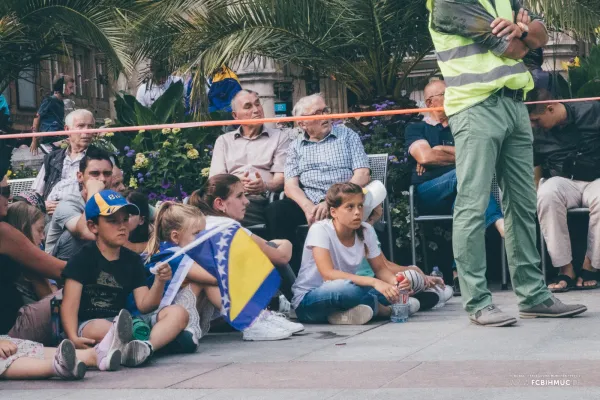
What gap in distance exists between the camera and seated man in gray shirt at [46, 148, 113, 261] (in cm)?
790

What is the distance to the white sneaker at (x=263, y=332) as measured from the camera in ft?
22.7

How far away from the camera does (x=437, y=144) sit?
9.38 m

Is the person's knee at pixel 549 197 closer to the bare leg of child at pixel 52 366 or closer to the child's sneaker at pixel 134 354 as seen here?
the child's sneaker at pixel 134 354

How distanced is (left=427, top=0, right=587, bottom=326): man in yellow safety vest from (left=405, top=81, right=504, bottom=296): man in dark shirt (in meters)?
2.14

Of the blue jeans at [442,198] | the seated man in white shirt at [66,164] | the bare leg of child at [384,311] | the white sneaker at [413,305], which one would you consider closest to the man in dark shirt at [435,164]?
the blue jeans at [442,198]

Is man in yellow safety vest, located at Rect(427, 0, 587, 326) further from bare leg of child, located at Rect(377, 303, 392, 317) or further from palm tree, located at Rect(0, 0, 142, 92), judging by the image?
palm tree, located at Rect(0, 0, 142, 92)

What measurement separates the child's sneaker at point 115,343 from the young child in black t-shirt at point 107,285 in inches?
6.3

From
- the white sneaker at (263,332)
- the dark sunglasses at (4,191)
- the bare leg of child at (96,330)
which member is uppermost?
the dark sunglasses at (4,191)

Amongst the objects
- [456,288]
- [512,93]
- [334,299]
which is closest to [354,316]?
[334,299]

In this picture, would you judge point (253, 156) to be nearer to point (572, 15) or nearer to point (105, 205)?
point (105, 205)

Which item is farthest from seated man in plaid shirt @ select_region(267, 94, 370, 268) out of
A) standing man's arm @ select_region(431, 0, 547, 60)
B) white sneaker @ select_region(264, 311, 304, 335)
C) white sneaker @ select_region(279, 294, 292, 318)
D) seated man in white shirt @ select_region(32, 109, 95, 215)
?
standing man's arm @ select_region(431, 0, 547, 60)

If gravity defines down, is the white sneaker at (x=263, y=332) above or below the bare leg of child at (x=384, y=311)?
above

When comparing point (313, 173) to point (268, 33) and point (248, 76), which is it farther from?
point (248, 76)

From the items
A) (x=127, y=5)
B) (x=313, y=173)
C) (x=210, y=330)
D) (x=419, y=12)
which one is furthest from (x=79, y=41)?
(x=210, y=330)
